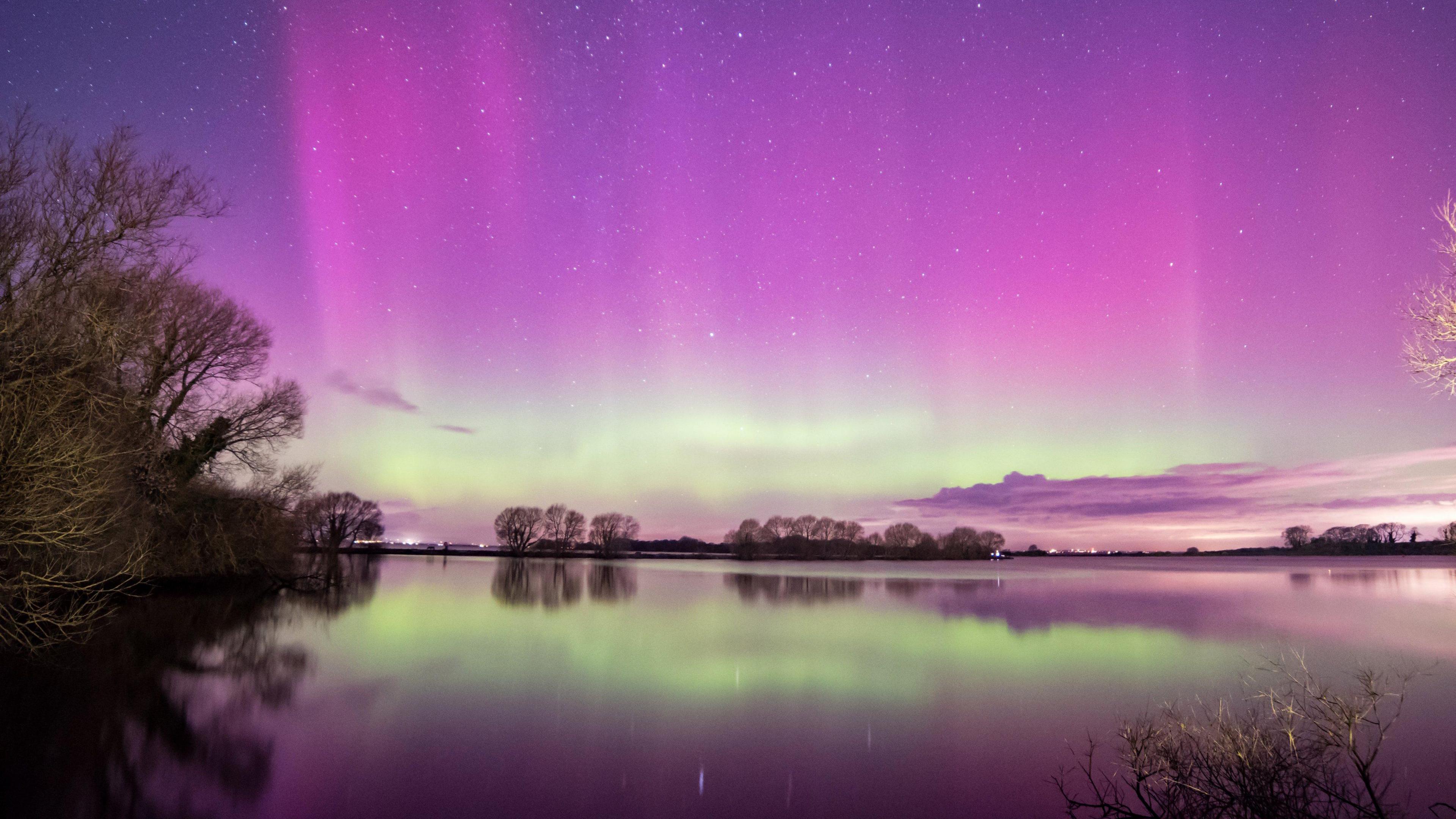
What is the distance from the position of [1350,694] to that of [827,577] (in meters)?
44.8

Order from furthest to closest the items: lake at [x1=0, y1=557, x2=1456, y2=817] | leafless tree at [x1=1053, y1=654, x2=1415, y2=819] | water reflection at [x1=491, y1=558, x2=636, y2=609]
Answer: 1. water reflection at [x1=491, y1=558, x2=636, y2=609]
2. lake at [x1=0, y1=557, x2=1456, y2=817]
3. leafless tree at [x1=1053, y1=654, x2=1415, y2=819]

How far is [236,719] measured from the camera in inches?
401

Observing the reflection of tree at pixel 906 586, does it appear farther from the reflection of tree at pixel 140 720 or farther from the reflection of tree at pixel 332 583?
the reflection of tree at pixel 140 720

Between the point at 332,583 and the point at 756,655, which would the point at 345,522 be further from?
the point at 756,655

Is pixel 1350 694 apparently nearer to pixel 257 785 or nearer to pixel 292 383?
pixel 257 785

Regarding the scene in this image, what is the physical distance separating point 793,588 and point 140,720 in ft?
117

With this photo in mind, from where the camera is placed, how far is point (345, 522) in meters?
75.9

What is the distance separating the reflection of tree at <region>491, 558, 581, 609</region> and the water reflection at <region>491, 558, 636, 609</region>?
3 cm

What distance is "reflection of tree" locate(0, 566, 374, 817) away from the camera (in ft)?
23.3

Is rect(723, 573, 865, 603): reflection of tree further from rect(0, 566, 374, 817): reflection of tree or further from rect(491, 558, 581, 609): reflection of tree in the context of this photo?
rect(0, 566, 374, 817): reflection of tree

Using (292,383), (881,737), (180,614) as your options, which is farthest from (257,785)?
(292,383)

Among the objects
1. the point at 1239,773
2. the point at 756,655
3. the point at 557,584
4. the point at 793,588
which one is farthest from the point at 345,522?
the point at 1239,773

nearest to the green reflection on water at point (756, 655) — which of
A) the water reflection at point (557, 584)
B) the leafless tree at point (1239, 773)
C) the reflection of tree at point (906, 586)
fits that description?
the leafless tree at point (1239, 773)

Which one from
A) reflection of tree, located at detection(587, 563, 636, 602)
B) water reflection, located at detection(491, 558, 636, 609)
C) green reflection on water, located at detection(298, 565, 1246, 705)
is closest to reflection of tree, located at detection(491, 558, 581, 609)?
water reflection, located at detection(491, 558, 636, 609)
